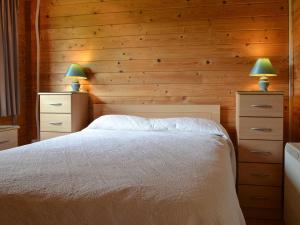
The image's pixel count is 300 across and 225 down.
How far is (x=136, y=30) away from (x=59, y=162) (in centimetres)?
201

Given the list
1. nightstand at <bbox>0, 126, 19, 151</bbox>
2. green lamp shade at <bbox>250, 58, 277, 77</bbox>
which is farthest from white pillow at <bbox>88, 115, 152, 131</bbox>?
green lamp shade at <bbox>250, 58, 277, 77</bbox>

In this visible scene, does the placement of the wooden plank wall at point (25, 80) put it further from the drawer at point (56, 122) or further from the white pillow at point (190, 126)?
the white pillow at point (190, 126)

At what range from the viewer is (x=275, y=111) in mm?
2262

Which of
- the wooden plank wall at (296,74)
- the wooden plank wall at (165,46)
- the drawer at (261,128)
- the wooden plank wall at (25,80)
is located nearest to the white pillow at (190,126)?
the drawer at (261,128)

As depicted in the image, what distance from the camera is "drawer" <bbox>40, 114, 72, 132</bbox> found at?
2721 millimetres

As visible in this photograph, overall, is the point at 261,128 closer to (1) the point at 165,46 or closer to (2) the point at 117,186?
(1) the point at 165,46

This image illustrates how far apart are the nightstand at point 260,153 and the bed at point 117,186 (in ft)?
2.42

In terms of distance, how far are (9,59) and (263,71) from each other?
2.62m

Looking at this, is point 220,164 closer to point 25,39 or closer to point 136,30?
point 136,30

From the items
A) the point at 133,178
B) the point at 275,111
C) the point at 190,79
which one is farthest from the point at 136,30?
the point at 133,178

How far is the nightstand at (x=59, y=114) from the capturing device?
2.71 metres

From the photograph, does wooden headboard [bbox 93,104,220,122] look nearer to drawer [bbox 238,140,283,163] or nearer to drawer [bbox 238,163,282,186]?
drawer [bbox 238,140,283,163]

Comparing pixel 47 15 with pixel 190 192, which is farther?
pixel 47 15

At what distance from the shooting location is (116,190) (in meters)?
0.90
